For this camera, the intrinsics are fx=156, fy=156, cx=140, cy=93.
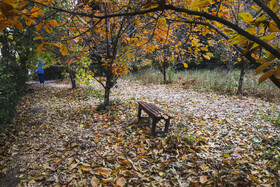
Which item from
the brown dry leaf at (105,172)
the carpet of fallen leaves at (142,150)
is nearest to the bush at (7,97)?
the carpet of fallen leaves at (142,150)

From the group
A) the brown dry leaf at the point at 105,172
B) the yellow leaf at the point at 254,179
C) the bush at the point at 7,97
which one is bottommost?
the brown dry leaf at the point at 105,172

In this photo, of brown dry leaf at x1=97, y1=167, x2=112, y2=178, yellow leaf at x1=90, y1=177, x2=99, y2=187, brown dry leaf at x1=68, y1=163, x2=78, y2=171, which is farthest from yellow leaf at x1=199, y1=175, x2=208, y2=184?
brown dry leaf at x1=68, y1=163, x2=78, y2=171

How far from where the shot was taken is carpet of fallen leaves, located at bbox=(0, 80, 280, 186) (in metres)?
2.07

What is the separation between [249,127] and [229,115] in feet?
2.30

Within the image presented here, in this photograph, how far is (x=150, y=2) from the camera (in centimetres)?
84

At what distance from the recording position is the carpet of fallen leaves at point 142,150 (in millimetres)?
2066

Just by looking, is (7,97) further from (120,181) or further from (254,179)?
(254,179)

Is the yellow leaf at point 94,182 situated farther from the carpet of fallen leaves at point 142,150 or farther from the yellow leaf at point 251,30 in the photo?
the yellow leaf at point 251,30

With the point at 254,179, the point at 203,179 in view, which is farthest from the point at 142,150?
the point at 254,179

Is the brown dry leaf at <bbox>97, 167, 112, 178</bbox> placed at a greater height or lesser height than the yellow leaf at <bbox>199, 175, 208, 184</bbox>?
lesser

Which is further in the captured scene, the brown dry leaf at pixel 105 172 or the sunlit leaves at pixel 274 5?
the brown dry leaf at pixel 105 172

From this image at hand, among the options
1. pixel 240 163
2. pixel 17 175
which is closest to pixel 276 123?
pixel 240 163

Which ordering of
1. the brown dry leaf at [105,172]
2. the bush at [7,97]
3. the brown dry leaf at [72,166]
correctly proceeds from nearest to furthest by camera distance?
the brown dry leaf at [105,172]
the brown dry leaf at [72,166]
the bush at [7,97]

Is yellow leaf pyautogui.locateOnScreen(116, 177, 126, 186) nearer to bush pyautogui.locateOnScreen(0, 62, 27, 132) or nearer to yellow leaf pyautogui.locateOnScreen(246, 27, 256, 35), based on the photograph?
yellow leaf pyautogui.locateOnScreen(246, 27, 256, 35)
